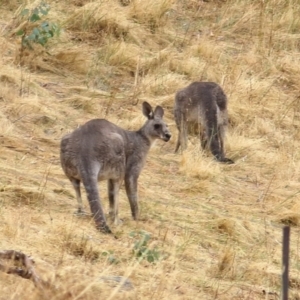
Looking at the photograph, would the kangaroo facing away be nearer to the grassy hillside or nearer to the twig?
the grassy hillside

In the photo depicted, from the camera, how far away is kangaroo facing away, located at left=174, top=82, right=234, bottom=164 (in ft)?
37.3

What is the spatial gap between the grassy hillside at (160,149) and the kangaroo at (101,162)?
193 millimetres

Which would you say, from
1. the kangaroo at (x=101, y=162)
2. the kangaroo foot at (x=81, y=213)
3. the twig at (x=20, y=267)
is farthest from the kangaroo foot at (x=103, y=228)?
the twig at (x=20, y=267)

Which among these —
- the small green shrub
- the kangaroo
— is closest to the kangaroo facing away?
the small green shrub

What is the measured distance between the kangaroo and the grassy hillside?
193mm

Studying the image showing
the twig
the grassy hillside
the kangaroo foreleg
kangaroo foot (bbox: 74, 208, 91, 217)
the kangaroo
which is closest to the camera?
the twig

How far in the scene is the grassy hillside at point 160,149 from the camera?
22.5 feet

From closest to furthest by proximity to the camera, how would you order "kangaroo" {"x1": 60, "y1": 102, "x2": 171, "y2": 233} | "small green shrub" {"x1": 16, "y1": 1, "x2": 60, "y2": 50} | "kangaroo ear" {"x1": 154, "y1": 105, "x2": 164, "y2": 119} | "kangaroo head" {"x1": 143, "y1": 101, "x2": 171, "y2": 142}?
"kangaroo" {"x1": 60, "y1": 102, "x2": 171, "y2": 233}
"kangaroo head" {"x1": 143, "y1": 101, "x2": 171, "y2": 142}
"kangaroo ear" {"x1": 154, "y1": 105, "x2": 164, "y2": 119}
"small green shrub" {"x1": 16, "y1": 1, "x2": 60, "y2": 50}

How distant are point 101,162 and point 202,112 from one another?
357 cm

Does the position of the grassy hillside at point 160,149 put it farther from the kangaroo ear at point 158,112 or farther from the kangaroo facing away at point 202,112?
the kangaroo ear at point 158,112

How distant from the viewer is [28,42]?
12.4 metres

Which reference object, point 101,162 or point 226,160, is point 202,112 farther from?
point 101,162

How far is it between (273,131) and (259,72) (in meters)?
1.69

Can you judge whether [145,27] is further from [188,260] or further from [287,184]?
[188,260]
